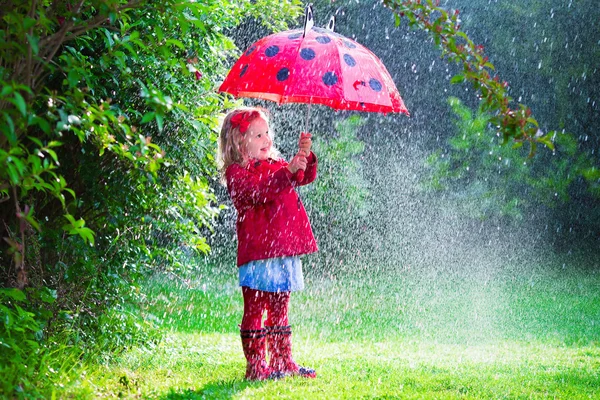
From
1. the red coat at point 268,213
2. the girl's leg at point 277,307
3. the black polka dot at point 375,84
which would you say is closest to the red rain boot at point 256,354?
the girl's leg at point 277,307

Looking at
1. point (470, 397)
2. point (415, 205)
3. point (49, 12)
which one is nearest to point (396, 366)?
point (470, 397)

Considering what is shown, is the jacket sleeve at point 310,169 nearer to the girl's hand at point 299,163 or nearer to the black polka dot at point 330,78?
the girl's hand at point 299,163

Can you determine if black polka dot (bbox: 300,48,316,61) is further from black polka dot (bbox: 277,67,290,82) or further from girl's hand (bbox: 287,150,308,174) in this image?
girl's hand (bbox: 287,150,308,174)

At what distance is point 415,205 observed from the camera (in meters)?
10.2

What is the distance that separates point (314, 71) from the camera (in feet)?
12.5

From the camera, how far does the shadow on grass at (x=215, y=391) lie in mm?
3640

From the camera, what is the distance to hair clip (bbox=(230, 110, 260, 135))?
164 inches

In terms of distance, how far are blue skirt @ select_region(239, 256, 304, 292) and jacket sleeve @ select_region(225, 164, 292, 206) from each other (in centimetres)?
30

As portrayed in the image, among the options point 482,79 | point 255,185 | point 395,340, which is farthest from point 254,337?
point 395,340

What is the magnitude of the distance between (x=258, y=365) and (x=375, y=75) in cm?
154

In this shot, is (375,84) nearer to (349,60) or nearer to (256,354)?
(349,60)

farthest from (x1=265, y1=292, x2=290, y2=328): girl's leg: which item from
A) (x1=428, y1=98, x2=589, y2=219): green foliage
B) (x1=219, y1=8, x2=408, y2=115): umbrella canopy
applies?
(x1=428, y1=98, x2=589, y2=219): green foliage

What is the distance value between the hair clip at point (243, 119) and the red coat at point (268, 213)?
0.61ft

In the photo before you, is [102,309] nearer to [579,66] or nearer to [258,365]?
[258,365]
